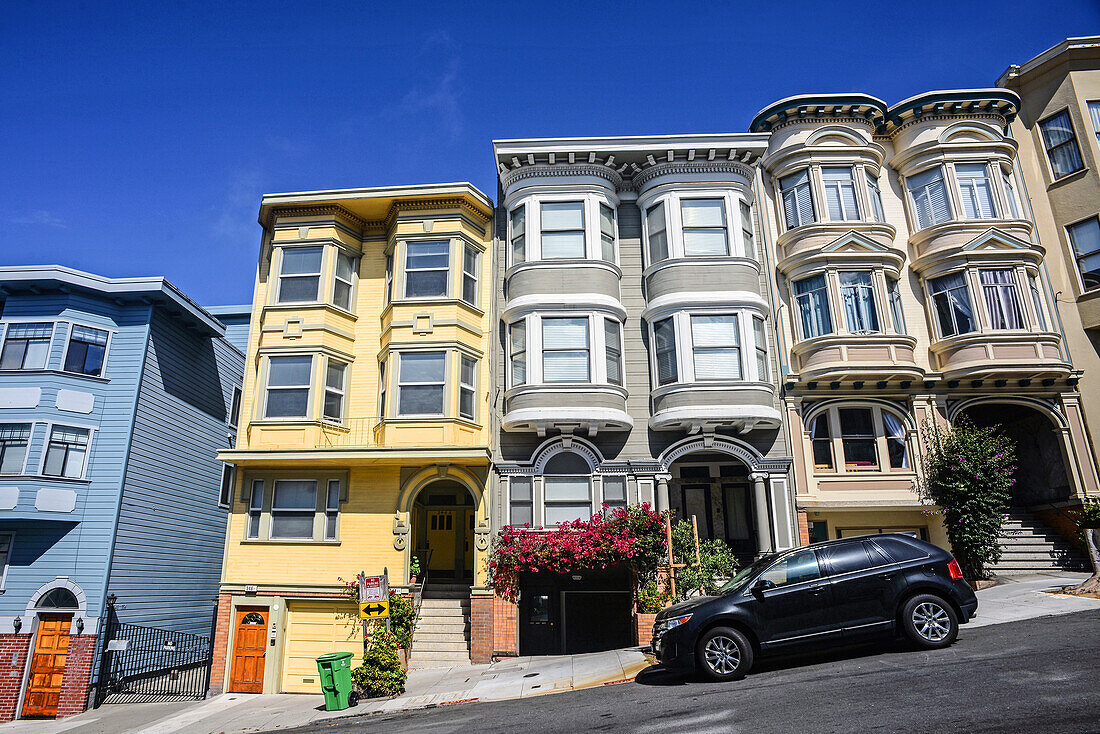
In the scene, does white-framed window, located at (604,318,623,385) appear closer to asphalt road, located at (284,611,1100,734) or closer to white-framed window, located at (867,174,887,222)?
asphalt road, located at (284,611,1100,734)

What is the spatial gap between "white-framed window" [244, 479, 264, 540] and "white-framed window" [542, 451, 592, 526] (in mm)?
7519

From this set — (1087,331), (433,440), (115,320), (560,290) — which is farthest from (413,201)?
(1087,331)

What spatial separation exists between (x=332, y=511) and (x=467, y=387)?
479cm

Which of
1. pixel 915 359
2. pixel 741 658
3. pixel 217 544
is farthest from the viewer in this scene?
pixel 217 544

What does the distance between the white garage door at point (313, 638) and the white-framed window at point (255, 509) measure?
2134 mm

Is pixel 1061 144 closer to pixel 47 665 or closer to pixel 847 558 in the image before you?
pixel 847 558

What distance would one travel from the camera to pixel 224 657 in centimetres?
1739

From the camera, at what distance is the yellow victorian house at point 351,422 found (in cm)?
1759

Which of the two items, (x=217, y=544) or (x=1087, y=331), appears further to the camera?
(x=217, y=544)

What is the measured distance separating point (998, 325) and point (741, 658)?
13957 mm

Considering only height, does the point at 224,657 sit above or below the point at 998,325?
below

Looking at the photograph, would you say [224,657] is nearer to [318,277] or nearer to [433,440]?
[433,440]

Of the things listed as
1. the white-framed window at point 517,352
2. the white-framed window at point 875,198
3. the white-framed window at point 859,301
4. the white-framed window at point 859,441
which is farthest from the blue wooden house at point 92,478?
the white-framed window at point 875,198

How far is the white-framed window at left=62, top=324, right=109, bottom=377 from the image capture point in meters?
19.6
